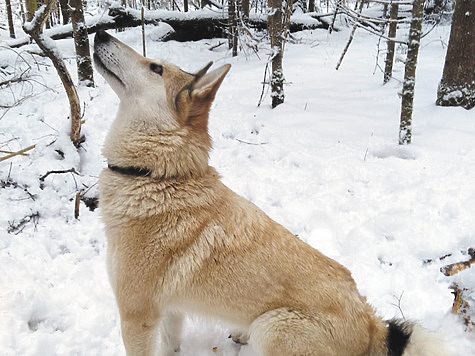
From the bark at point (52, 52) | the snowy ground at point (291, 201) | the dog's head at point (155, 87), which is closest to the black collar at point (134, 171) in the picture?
the dog's head at point (155, 87)

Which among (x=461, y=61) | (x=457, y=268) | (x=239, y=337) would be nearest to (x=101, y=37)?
(x=239, y=337)

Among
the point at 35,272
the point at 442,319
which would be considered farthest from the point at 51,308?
the point at 442,319

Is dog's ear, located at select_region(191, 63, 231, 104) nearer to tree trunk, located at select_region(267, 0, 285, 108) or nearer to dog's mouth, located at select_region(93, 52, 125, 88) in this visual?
dog's mouth, located at select_region(93, 52, 125, 88)

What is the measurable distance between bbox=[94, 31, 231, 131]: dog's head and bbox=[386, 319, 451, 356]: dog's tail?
6.12 ft

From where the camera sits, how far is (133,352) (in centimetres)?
224

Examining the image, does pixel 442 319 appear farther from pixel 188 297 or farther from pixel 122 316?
pixel 122 316

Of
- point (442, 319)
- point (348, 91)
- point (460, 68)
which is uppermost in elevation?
point (460, 68)

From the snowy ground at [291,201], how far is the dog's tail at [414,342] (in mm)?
693

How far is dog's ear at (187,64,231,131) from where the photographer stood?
2.29 m

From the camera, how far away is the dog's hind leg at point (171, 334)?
2.66 meters

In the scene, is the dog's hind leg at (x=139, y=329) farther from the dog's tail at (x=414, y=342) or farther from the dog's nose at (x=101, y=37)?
the dog's nose at (x=101, y=37)

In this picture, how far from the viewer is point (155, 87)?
2.47m

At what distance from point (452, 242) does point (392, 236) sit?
57 centimetres

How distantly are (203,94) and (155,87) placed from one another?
1.35 ft
